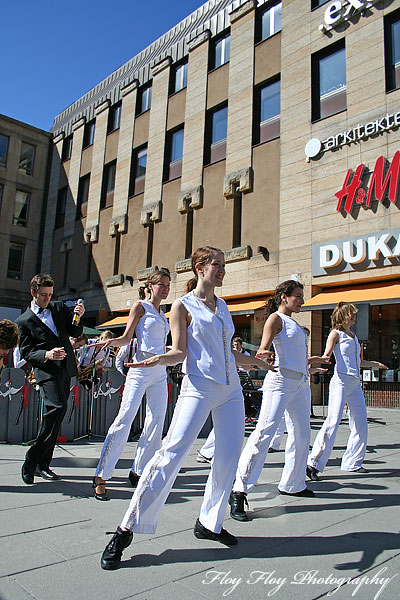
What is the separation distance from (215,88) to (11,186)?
1593 cm

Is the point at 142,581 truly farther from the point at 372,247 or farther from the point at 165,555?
the point at 372,247

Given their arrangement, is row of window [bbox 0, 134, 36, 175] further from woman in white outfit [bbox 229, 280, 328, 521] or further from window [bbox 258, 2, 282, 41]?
woman in white outfit [bbox 229, 280, 328, 521]

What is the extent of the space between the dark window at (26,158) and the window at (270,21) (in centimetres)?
1814

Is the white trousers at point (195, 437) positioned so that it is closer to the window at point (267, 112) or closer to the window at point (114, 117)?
the window at point (267, 112)

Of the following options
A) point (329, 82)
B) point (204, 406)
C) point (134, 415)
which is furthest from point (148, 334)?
point (329, 82)

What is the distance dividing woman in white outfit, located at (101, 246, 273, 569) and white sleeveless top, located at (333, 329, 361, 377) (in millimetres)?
2652

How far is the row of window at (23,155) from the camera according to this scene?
99.9ft

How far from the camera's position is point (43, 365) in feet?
15.5

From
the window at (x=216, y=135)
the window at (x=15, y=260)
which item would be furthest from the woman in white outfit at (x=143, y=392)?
the window at (x=15, y=260)

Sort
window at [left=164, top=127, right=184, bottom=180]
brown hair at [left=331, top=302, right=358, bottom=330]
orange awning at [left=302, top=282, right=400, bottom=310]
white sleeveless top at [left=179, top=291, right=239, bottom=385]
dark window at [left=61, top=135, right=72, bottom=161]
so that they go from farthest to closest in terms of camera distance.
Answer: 1. dark window at [left=61, top=135, right=72, bottom=161]
2. window at [left=164, top=127, right=184, bottom=180]
3. orange awning at [left=302, top=282, right=400, bottom=310]
4. brown hair at [left=331, top=302, right=358, bottom=330]
5. white sleeveless top at [left=179, top=291, right=239, bottom=385]

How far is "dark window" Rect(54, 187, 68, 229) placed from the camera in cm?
2950

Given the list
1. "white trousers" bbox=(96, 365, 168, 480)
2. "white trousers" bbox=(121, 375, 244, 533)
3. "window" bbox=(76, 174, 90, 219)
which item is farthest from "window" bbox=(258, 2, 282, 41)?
"white trousers" bbox=(121, 375, 244, 533)

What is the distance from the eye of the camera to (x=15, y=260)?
30422 millimetres

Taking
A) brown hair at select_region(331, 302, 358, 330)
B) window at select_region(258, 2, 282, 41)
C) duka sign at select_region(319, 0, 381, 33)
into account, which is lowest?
brown hair at select_region(331, 302, 358, 330)
